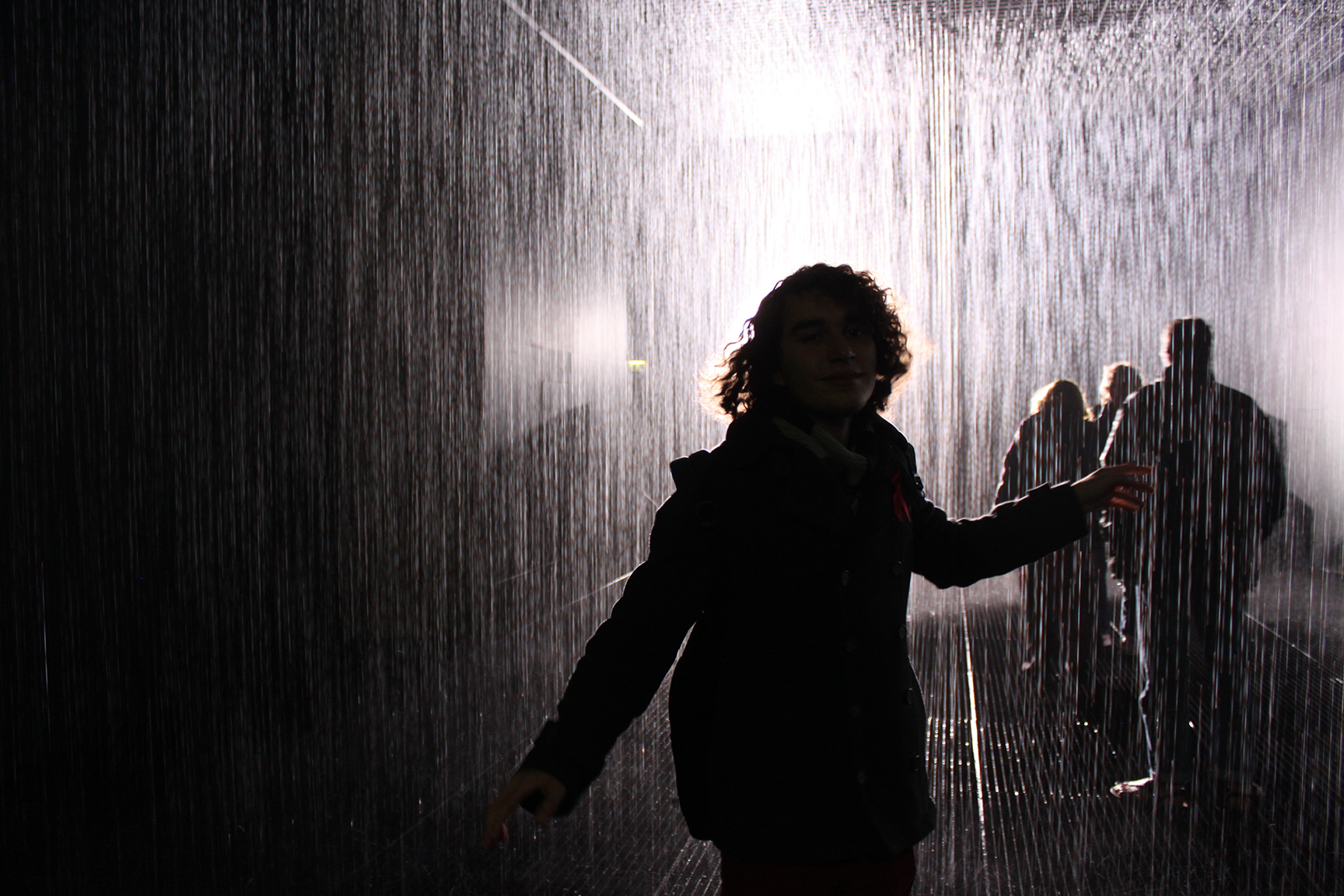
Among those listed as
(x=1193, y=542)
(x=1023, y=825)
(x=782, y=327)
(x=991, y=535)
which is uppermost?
(x=782, y=327)

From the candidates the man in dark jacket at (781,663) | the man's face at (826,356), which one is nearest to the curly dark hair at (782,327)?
the man's face at (826,356)

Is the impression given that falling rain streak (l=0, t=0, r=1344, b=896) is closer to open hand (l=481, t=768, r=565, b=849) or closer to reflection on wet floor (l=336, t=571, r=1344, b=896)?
reflection on wet floor (l=336, t=571, r=1344, b=896)

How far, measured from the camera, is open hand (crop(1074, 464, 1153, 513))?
1151 mm

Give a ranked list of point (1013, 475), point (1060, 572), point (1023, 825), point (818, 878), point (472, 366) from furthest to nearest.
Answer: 1. point (472, 366)
2. point (1060, 572)
3. point (1013, 475)
4. point (1023, 825)
5. point (818, 878)

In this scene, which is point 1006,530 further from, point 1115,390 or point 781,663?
point 1115,390

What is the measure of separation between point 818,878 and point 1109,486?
2.02 feet

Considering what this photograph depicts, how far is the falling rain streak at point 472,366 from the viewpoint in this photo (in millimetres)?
2258

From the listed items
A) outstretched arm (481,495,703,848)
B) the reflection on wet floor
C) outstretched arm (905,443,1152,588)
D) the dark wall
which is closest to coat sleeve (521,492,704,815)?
outstretched arm (481,495,703,848)

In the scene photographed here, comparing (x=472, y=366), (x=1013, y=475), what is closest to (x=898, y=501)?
(x=1013, y=475)

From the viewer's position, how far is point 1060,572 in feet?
9.88

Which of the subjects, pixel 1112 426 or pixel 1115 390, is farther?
pixel 1115 390

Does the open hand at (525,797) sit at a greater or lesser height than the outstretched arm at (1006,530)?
lesser

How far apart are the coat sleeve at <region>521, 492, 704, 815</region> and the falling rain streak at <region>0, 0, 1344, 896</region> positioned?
1.21 m

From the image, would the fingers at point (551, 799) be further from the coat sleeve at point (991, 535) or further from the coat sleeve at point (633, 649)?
the coat sleeve at point (991, 535)
